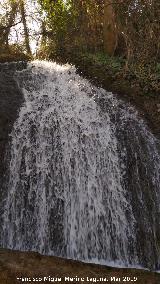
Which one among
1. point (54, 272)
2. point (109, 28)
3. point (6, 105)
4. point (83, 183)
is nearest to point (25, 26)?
point (109, 28)

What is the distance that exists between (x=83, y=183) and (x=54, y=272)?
290cm

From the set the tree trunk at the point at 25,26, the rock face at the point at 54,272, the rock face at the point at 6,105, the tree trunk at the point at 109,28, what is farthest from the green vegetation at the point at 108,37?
the rock face at the point at 54,272

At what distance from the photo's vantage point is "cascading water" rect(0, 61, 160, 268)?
748 cm

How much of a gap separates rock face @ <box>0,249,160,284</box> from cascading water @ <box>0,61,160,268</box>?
157 cm

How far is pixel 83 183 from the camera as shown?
8117mm

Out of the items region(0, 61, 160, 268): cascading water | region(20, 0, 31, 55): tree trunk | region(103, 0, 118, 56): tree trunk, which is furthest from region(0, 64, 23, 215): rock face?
region(20, 0, 31, 55): tree trunk

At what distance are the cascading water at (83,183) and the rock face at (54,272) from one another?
1570 millimetres

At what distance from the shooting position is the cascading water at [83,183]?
24.5ft

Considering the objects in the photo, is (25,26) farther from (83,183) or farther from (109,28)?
(83,183)

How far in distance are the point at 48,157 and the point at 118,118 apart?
214 cm

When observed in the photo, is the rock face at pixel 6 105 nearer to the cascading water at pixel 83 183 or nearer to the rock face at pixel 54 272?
the cascading water at pixel 83 183

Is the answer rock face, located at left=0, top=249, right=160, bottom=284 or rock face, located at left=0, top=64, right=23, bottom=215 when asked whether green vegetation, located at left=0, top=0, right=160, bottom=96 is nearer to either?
rock face, located at left=0, top=64, right=23, bottom=215

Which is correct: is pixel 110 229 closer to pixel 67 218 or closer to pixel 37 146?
pixel 67 218

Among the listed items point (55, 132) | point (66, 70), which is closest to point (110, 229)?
point (55, 132)
